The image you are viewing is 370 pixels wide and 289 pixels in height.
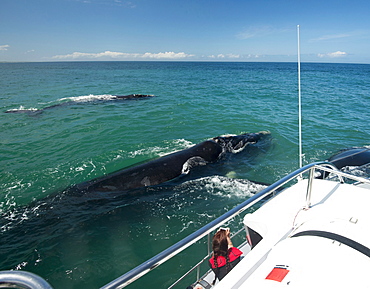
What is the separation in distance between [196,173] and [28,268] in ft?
20.3

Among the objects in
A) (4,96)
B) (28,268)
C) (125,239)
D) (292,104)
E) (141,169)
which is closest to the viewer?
(28,268)

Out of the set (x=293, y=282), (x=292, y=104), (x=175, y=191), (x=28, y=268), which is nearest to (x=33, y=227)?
(x=28, y=268)

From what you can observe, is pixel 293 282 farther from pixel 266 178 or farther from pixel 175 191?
pixel 266 178

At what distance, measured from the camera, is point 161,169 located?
9305 millimetres

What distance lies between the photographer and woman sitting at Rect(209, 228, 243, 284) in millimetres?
3115

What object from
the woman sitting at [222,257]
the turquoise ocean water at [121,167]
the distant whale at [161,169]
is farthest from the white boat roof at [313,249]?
the distant whale at [161,169]

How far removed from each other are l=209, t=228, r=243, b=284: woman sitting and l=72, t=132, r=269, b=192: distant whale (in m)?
5.71

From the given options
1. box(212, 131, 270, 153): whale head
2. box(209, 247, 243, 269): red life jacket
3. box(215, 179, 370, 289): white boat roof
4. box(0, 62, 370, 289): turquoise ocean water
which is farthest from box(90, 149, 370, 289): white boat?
box(212, 131, 270, 153): whale head

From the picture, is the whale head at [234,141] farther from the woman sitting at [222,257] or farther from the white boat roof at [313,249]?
the woman sitting at [222,257]

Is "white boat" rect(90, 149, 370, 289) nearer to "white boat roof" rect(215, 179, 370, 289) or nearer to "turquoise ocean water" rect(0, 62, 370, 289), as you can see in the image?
"white boat roof" rect(215, 179, 370, 289)

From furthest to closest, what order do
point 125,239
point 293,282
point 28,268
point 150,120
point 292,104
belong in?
point 292,104 < point 150,120 < point 125,239 < point 28,268 < point 293,282

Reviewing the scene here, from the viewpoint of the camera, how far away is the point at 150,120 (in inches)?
748

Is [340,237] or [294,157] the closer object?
[340,237]

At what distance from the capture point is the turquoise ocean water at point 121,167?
5.92 meters
